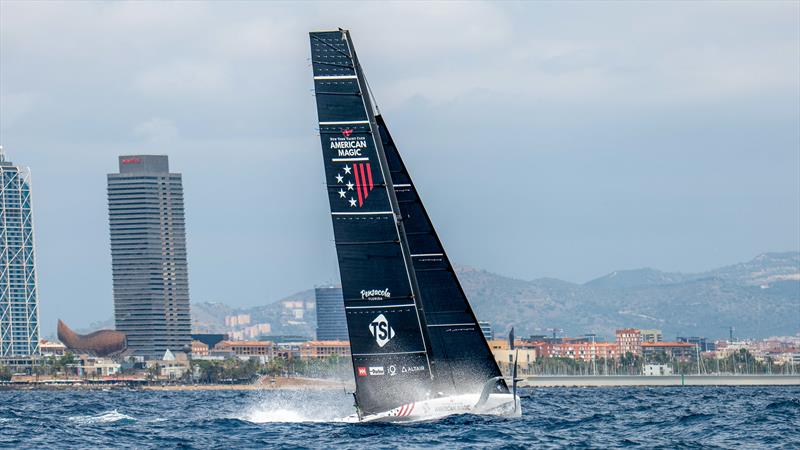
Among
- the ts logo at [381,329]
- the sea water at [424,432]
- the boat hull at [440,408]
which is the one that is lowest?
the sea water at [424,432]

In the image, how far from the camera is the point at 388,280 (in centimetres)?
4088

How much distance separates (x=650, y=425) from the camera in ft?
158

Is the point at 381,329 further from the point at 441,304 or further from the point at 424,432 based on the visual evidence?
the point at 424,432

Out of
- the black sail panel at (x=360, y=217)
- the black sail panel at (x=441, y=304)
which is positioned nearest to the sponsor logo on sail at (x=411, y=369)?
the black sail panel at (x=360, y=217)

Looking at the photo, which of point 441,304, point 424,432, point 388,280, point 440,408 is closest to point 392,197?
point 388,280

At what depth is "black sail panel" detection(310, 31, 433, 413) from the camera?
4041cm

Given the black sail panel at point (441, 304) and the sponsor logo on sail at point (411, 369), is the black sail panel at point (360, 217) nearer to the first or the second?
the sponsor logo on sail at point (411, 369)

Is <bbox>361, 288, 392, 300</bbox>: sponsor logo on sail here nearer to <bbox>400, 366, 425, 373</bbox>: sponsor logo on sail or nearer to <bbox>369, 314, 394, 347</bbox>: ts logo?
<bbox>369, 314, 394, 347</bbox>: ts logo

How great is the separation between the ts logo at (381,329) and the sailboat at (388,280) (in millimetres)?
28

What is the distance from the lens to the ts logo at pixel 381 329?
41.0 meters

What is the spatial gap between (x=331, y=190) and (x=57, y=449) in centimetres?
1059

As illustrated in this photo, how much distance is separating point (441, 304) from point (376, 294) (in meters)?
2.33

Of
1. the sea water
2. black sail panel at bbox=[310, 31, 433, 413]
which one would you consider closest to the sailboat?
black sail panel at bbox=[310, 31, 433, 413]

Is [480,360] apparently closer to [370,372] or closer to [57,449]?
[370,372]
